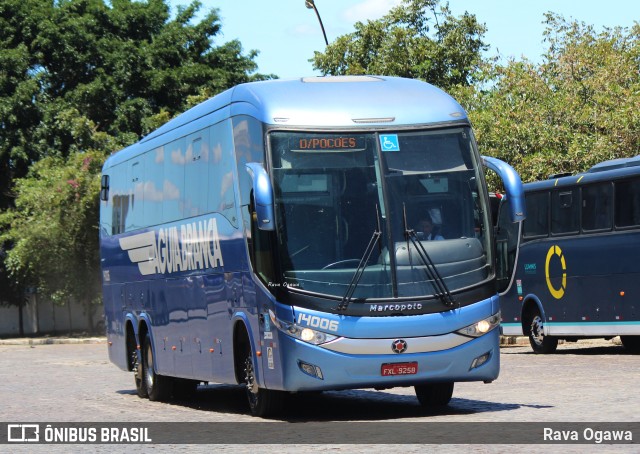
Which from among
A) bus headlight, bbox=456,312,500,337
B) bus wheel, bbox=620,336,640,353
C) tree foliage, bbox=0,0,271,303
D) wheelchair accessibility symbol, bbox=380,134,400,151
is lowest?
bus wheel, bbox=620,336,640,353

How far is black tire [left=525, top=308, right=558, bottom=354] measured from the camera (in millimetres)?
29234

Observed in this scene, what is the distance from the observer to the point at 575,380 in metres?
19.4

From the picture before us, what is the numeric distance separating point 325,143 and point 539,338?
15994 millimetres

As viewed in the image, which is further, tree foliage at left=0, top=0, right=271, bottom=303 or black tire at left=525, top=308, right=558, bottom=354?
tree foliage at left=0, top=0, right=271, bottom=303

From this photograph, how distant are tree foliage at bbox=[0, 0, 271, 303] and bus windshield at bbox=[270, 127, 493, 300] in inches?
1231

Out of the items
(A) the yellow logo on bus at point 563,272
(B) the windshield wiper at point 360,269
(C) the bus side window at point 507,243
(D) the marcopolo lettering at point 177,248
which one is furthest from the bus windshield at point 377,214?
(C) the bus side window at point 507,243

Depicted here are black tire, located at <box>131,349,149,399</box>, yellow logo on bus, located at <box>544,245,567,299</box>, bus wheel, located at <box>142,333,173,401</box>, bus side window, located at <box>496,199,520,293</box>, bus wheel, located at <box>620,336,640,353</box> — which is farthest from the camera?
bus side window, located at <box>496,199,520,293</box>

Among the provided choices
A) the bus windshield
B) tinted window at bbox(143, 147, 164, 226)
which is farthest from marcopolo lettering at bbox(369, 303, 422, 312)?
tinted window at bbox(143, 147, 164, 226)

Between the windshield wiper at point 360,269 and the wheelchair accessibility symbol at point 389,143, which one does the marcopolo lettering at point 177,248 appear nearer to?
the windshield wiper at point 360,269

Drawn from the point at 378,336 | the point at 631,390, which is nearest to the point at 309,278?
the point at 378,336

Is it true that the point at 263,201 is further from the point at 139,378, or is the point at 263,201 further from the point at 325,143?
the point at 139,378

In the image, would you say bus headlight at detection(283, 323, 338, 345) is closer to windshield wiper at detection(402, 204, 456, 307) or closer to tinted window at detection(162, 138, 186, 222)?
windshield wiper at detection(402, 204, 456, 307)

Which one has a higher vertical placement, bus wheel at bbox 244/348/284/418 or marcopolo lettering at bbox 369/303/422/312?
marcopolo lettering at bbox 369/303/422/312

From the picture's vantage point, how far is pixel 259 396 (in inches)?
600
